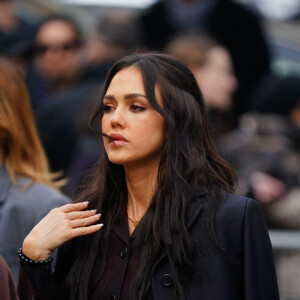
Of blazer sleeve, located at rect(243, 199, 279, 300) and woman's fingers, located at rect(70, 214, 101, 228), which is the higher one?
woman's fingers, located at rect(70, 214, 101, 228)

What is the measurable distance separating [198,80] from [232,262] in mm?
2222

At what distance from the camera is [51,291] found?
358 centimetres

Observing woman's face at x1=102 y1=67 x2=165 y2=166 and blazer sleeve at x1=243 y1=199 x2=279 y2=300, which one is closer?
blazer sleeve at x1=243 y1=199 x2=279 y2=300

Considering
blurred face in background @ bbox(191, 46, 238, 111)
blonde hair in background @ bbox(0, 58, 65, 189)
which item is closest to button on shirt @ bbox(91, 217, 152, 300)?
blonde hair in background @ bbox(0, 58, 65, 189)

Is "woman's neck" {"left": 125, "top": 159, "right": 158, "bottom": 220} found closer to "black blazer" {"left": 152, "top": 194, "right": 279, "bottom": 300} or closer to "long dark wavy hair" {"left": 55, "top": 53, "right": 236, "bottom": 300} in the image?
"long dark wavy hair" {"left": 55, "top": 53, "right": 236, "bottom": 300}

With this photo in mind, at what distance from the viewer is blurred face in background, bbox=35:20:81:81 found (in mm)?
7047

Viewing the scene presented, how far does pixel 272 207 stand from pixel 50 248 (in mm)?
2682

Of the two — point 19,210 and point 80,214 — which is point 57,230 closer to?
point 80,214

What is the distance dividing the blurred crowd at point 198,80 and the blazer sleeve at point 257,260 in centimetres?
208

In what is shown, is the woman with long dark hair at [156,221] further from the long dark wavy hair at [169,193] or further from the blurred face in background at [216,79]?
the blurred face in background at [216,79]

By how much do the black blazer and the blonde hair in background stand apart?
1.44 meters

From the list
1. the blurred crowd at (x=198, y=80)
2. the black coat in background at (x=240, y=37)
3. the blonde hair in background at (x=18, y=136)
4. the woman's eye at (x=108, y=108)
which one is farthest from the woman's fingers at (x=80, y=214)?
the black coat in background at (x=240, y=37)

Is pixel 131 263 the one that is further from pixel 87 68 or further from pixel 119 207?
pixel 87 68

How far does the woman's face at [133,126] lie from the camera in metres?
3.51
